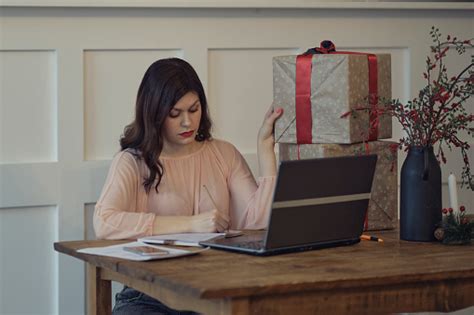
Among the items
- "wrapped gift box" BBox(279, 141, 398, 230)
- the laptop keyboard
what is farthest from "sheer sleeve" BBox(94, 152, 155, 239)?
"wrapped gift box" BBox(279, 141, 398, 230)

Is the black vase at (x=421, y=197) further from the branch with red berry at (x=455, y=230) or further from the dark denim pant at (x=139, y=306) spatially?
the dark denim pant at (x=139, y=306)

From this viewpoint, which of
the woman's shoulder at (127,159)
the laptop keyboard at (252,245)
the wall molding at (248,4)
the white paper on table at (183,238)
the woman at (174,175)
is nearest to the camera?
the laptop keyboard at (252,245)

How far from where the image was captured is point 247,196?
9.76 feet

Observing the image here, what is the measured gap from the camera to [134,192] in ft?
9.14

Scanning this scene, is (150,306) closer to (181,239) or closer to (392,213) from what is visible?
(181,239)

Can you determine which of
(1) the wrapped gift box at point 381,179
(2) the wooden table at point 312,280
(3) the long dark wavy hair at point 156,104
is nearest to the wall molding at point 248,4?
(3) the long dark wavy hair at point 156,104

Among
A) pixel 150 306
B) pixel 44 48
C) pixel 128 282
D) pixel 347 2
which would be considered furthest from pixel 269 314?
pixel 347 2

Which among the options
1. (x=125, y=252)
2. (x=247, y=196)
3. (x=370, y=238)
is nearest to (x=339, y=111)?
(x=370, y=238)

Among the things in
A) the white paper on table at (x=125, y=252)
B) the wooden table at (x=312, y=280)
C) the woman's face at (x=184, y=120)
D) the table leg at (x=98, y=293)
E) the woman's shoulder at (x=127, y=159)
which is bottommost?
the table leg at (x=98, y=293)

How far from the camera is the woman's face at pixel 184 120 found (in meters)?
2.80

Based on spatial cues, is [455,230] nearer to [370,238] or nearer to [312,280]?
[370,238]

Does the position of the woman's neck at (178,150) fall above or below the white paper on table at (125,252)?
above

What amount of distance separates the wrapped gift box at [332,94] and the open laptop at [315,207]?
0.28 meters

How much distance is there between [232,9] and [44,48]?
0.64m
